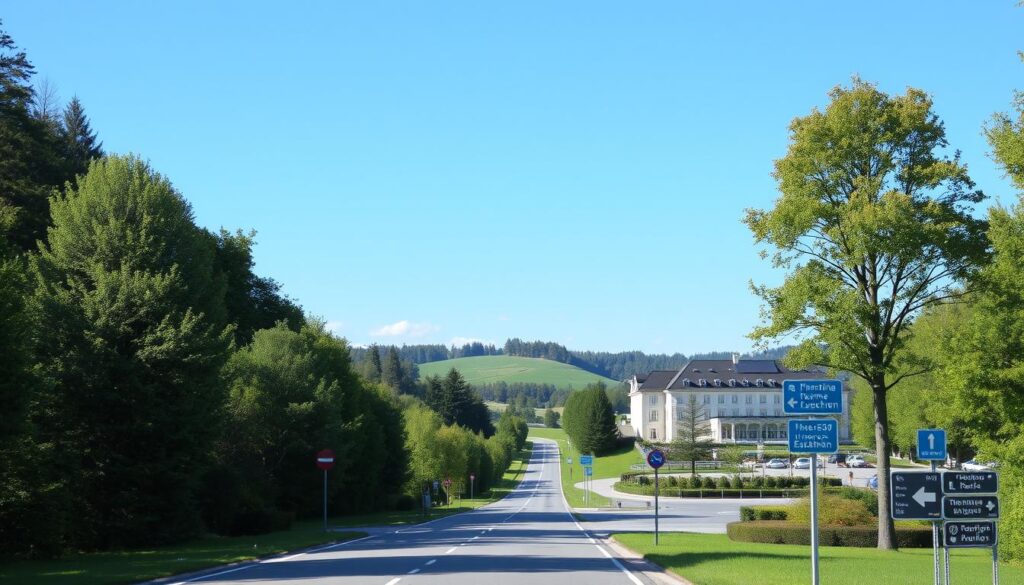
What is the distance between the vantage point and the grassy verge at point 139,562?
2038 cm

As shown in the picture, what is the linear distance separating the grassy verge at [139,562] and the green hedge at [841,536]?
15.8 meters

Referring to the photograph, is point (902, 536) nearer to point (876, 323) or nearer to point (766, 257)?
point (876, 323)

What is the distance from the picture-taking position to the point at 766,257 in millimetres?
32938

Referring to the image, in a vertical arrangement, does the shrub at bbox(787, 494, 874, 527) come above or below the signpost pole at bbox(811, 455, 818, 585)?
below

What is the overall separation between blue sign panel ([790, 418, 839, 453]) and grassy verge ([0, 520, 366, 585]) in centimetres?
1319

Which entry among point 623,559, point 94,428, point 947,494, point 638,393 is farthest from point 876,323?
point 638,393

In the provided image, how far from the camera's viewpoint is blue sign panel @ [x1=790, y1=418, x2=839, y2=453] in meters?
15.7

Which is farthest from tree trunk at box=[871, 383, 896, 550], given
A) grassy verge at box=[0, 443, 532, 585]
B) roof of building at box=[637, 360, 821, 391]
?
roof of building at box=[637, 360, 821, 391]

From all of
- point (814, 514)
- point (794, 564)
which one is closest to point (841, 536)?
point (794, 564)

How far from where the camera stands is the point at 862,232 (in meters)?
30.2

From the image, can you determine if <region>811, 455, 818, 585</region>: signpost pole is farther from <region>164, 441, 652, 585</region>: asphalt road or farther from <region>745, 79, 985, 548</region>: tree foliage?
<region>745, 79, 985, 548</region>: tree foliage

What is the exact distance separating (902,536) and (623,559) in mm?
13098

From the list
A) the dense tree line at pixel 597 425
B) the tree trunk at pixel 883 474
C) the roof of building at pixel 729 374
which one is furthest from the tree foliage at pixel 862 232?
the roof of building at pixel 729 374

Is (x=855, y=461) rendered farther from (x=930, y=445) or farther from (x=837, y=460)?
(x=930, y=445)
